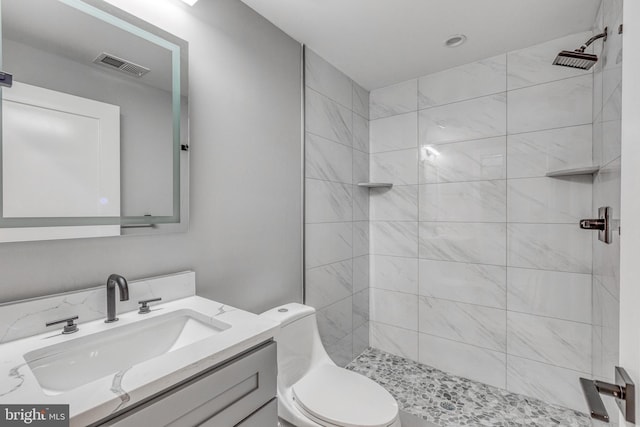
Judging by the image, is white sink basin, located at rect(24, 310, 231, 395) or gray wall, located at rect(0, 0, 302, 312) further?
gray wall, located at rect(0, 0, 302, 312)

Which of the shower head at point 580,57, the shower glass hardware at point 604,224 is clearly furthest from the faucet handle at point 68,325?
the shower head at point 580,57

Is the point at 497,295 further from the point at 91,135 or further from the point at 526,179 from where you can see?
Result: the point at 91,135

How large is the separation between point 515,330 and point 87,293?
93.6 inches

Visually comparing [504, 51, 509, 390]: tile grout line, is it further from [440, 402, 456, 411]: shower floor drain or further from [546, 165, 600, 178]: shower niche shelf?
[440, 402, 456, 411]: shower floor drain

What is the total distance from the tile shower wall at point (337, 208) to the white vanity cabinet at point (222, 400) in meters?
1.03

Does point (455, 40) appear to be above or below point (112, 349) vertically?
above

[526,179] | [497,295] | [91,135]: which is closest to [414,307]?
[497,295]

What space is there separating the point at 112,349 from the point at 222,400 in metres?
0.42

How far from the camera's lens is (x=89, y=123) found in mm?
1049

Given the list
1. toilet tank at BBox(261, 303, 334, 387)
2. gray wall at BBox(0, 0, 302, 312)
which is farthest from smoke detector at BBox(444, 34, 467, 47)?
toilet tank at BBox(261, 303, 334, 387)

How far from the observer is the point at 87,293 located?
102cm

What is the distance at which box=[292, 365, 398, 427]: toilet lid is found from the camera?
4.11 ft

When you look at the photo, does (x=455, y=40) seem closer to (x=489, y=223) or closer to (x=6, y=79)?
(x=489, y=223)

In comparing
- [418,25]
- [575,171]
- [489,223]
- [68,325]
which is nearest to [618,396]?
[68,325]
